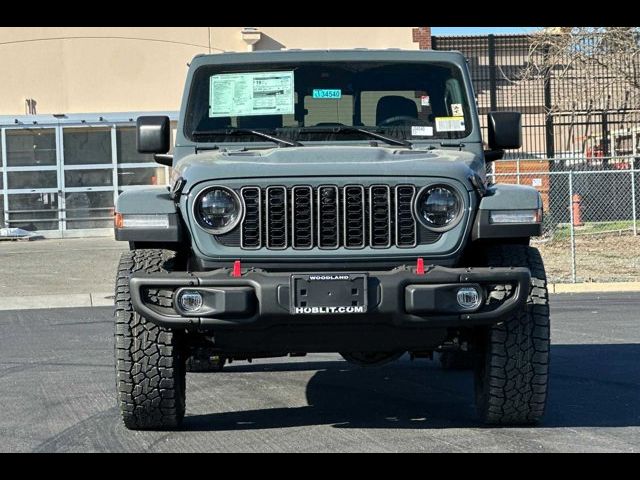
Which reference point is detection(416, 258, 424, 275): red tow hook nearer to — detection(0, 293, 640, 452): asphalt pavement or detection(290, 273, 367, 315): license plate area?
detection(290, 273, 367, 315): license plate area

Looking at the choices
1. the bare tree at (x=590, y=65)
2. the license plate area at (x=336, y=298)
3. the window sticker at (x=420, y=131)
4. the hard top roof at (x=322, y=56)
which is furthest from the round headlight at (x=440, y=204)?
the bare tree at (x=590, y=65)

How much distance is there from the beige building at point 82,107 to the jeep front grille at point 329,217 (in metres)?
20.0

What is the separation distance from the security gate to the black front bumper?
2024 centimetres

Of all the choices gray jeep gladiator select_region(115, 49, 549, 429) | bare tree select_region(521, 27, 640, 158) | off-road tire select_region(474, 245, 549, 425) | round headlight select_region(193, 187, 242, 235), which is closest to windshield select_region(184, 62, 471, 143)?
gray jeep gladiator select_region(115, 49, 549, 429)

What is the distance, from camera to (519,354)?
6055 millimetres

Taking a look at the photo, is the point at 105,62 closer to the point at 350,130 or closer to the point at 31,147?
the point at 31,147

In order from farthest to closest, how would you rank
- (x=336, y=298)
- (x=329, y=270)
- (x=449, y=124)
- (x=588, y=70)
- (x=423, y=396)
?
(x=588, y=70)
(x=423, y=396)
(x=449, y=124)
(x=329, y=270)
(x=336, y=298)

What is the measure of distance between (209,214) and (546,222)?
54.4 ft

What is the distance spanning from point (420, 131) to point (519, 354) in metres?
1.82

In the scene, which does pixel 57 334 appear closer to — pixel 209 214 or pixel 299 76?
pixel 299 76

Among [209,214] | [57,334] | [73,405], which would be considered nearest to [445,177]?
[209,214]

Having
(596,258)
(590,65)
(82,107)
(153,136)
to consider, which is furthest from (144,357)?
(590,65)

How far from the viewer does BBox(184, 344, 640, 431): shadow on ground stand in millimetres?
6602

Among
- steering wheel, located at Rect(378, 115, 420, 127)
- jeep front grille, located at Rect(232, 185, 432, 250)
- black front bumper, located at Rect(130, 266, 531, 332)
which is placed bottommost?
black front bumper, located at Rect(130, 266, 531, 332)
